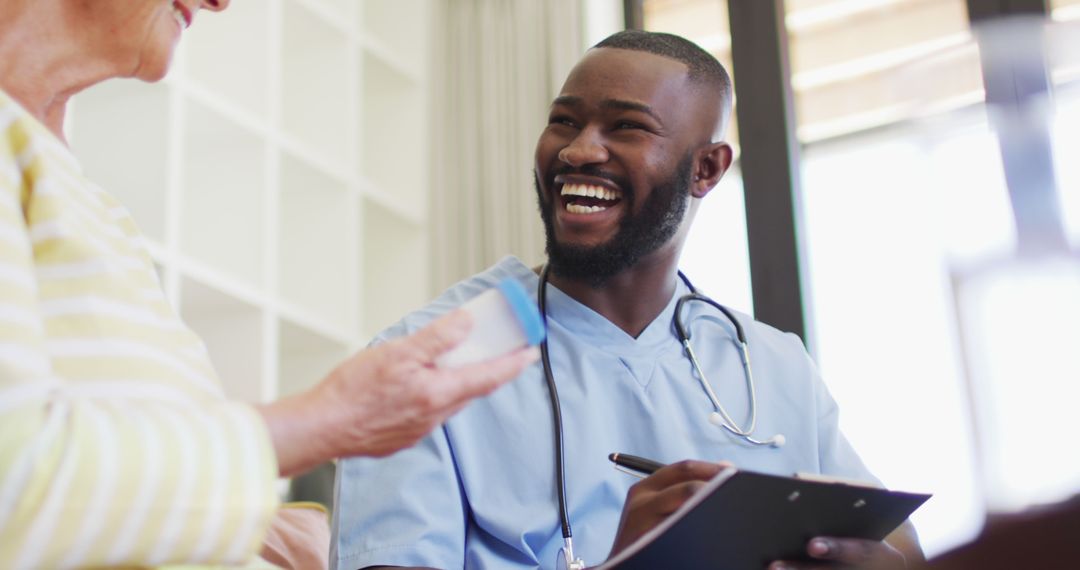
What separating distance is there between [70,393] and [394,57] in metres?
3.10

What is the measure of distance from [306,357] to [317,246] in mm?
296

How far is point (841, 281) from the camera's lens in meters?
3.49

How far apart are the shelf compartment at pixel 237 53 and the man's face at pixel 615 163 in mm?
1528

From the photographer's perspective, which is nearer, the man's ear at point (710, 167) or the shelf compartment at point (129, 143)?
the man's ear at point (710, 167)

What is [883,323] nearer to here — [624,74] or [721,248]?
[721,248]

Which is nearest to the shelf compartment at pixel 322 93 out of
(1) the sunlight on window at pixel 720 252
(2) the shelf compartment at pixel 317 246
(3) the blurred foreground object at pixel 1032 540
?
(2) the shelf compartment at pixel 317 246

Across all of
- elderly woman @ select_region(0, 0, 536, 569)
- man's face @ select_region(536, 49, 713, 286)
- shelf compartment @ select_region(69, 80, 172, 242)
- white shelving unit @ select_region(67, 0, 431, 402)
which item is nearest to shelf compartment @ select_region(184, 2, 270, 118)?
white shelving unit @ select_region(67, 0, 431, 402)

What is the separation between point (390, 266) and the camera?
388 centimetres

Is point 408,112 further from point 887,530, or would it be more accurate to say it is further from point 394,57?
point 887,530

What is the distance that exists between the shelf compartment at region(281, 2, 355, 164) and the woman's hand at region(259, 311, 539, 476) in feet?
8.87

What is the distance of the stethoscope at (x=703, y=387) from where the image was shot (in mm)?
1639

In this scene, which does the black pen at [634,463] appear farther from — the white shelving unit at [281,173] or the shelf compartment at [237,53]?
the shelf compartment at [237,53]

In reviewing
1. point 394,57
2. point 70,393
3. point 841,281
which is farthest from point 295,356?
point 70,393

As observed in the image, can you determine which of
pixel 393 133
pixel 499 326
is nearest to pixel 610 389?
pixel 499 326
